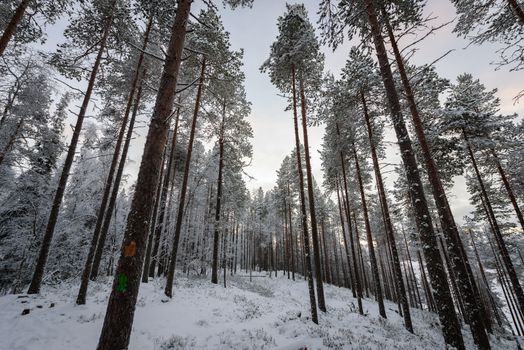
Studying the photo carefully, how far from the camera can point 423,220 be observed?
22.1 ft

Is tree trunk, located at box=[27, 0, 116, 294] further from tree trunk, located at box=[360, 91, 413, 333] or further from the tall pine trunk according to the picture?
tree trunk, located at box=[360, 91, 413, 333]

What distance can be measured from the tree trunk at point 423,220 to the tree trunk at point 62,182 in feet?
38.6

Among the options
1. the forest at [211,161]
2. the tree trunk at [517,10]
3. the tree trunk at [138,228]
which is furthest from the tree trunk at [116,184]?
the tree trunk at [517,10]

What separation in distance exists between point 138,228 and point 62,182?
31.6ft

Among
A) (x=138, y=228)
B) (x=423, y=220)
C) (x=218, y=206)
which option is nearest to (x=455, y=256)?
(x=423, y=220)

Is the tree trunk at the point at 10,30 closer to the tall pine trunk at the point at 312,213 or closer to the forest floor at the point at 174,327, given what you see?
the forest floor at the point at 174,327

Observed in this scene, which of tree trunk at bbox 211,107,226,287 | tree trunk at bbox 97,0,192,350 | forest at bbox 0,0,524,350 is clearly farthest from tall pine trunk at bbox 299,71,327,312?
tree trunk at bbox 97,0,192,350

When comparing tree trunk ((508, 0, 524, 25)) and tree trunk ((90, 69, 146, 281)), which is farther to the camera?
tree trunk ((90, 69, 146, 281))

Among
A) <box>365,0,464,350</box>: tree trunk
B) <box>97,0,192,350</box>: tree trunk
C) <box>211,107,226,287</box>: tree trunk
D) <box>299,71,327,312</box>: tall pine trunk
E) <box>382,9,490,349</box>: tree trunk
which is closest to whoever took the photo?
<box>97,0,192,350</box>: tree trunk

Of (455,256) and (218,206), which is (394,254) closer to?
(455,256)

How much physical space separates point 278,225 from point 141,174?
40.0 m

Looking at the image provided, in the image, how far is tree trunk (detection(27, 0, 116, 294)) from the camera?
9578 mm

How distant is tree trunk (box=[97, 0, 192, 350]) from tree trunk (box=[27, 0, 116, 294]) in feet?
27.3

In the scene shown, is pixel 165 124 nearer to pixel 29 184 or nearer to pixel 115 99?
pixel 115 99
